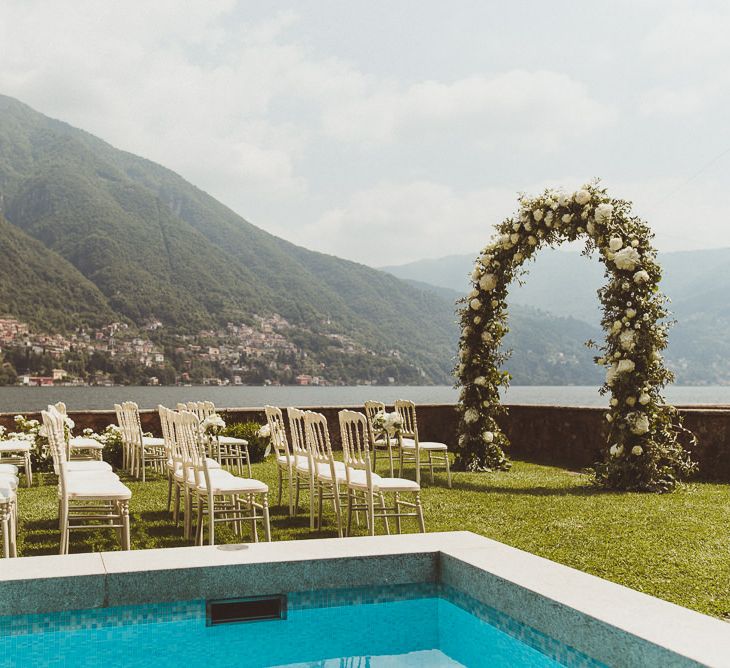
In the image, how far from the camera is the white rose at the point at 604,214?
9156 millimetres

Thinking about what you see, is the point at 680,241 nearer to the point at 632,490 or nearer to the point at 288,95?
the point at 288,95

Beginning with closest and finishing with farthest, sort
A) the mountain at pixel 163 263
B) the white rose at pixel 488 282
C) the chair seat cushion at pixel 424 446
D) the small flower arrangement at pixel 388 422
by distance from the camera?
the small flower arrangement at pixel 388 422
the chair seat cushion at pixel 424 446
the white rose at pixel 488 282
the mountain at pixel 163 263

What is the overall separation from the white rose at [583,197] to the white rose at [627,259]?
3.12 ft

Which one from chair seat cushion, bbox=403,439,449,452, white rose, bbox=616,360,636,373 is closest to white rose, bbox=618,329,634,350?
white rose, bbox=616,360,636,373

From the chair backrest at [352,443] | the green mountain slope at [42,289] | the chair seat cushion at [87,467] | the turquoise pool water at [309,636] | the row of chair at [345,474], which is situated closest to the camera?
the turquoise pool water at [309,636]

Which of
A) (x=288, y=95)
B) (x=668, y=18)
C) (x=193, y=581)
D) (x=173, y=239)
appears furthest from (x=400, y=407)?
(x=173, y=239)

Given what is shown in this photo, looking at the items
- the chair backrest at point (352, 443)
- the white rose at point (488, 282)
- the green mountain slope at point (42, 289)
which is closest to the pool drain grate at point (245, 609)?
the chair backrest at point (352, 443)

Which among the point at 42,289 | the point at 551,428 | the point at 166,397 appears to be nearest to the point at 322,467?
the point at 551,428

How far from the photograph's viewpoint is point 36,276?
2360 inches

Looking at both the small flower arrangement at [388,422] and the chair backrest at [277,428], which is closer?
the chair backrest at [277,428]

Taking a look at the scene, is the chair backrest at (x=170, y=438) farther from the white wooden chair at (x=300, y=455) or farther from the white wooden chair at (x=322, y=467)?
the white wooden chair at (x=322, y=467)

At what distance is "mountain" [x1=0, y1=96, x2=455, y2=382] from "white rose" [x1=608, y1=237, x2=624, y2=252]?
5241cm

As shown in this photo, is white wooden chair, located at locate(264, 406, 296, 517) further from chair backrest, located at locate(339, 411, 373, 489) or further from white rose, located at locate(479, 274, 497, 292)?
white rose, located at locate(479, 274, 497, 292)

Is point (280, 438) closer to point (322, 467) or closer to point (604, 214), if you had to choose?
point (322, 467)
